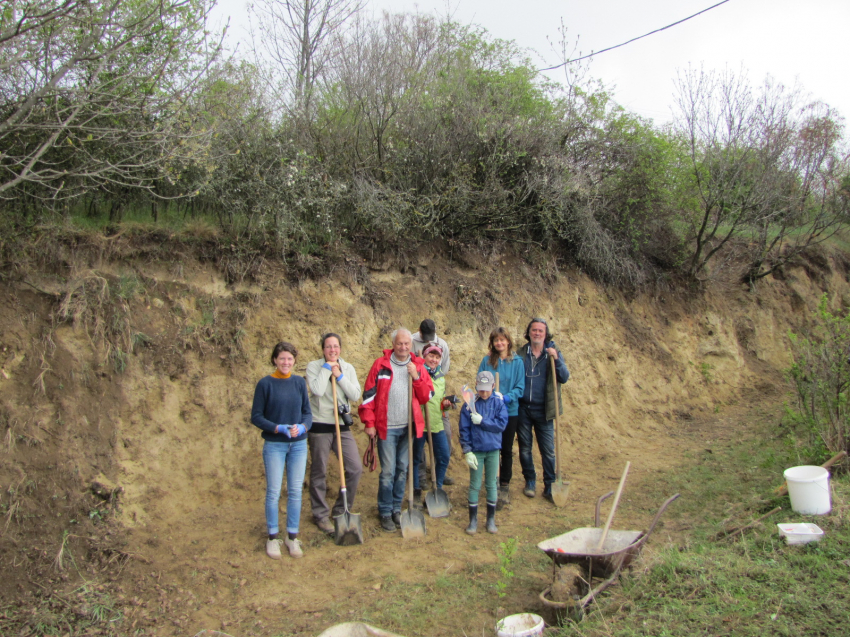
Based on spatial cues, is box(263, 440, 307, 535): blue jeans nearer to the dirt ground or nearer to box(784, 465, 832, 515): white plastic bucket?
the dirt ground

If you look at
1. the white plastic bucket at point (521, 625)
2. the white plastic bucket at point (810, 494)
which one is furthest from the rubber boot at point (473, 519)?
the white plastic bucket at point (810, 494)

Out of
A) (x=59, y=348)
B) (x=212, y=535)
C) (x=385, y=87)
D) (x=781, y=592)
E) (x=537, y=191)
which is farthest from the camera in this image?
(x=537, y=191)

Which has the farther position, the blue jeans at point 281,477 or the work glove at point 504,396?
the work glove at point 504,396

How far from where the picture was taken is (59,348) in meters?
6.10

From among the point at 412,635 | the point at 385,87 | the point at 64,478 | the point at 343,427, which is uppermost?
the point at 385,87

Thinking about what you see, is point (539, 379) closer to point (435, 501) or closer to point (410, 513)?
point (435, 501)

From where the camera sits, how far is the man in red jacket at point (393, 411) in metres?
6.06

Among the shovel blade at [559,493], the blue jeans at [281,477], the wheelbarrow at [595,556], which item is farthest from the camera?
the shovel blade at [559,493]

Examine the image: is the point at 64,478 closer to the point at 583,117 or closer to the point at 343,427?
the point at 343,427

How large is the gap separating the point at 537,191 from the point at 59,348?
719 cm

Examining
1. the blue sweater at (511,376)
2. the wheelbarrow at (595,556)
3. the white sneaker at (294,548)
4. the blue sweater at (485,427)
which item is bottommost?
the white sneaker at (294,548)

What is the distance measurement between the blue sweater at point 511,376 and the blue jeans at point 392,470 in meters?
1.24

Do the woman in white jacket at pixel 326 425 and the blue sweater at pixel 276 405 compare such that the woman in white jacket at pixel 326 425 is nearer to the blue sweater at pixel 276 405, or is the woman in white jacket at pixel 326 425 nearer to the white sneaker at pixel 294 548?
the blue sweater at pixel 276 405

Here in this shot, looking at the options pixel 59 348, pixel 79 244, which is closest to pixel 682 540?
pixel 59 348
